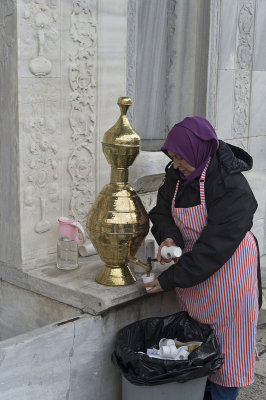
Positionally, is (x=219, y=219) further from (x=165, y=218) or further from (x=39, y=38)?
(x=39, y=38)

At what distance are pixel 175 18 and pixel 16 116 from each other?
1690 millimetres

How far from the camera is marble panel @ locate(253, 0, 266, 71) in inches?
190

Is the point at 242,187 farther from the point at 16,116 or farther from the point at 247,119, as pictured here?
the point at 247,119

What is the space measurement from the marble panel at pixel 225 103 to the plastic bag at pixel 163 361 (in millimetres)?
1957

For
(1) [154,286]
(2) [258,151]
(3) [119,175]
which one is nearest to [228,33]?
(2) [258,151]

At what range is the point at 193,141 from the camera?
9.15 ft

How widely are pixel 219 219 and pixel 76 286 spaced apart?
33.3 inches

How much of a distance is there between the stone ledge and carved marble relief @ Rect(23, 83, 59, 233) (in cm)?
26

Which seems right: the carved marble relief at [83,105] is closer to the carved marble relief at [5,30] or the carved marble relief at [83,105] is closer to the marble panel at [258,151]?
the carved marble relief at [5,30]

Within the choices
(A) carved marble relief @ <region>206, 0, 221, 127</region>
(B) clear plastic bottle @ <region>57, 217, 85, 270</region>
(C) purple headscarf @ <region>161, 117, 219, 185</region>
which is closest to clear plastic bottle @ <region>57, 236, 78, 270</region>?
(B) clear plastic bottle @ <region>57, 217, 85, 270</region>

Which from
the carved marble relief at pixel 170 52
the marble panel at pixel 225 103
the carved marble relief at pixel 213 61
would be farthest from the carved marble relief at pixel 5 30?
the marble panel at pixel 225 103

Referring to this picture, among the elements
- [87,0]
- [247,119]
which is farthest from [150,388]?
[247,119]

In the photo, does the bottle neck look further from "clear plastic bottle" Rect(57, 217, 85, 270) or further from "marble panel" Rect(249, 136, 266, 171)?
"marble panel" Rect(249, 136, 266, 171)

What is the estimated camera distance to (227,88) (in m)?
4.61
